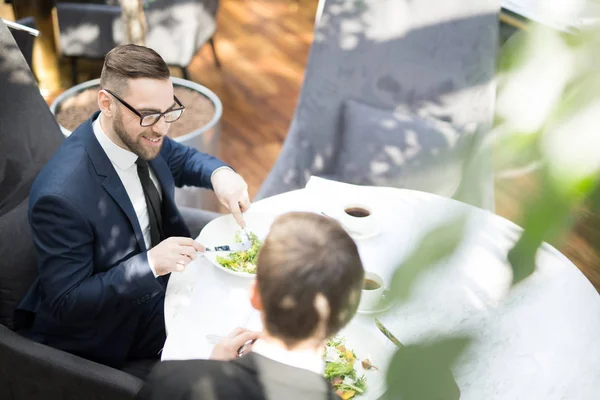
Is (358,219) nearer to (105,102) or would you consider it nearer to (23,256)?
(105,102)

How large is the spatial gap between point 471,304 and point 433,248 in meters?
0.11

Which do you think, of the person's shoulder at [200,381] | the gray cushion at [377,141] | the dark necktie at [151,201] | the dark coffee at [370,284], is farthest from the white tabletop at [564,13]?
the gray cushion at [377,141]

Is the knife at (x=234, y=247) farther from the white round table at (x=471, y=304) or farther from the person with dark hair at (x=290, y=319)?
the person with dark hair at (x=290, y=319)

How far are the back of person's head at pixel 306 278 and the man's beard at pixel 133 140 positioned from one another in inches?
28.2

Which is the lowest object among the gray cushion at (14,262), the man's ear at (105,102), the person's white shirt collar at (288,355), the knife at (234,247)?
the gray cushion at (14,262)

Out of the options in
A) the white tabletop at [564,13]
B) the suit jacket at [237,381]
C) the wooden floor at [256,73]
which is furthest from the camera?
the wooden floor at [256,73]

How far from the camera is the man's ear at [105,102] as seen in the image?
1.55m

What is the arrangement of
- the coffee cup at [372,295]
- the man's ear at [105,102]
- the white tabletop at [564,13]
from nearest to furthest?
the white tabletop at [564,13], the coffee cup at [372,295], the man's ear at [105,102]

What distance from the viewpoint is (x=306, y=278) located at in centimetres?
92

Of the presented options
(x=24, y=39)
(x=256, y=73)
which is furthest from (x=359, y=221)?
(x=256, y=73)

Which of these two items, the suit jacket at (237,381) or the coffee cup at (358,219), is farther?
the coffee cup at (358,219)

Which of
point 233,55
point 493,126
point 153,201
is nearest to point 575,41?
point 493,126

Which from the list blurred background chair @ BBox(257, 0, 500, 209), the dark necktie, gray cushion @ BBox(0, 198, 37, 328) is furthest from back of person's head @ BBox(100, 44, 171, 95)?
blurred background chair @ BBox(257, 0, 500, 209)

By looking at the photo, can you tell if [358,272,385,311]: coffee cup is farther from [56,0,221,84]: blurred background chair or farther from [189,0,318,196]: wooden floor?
[56,0,221,84]: blurred background chair
